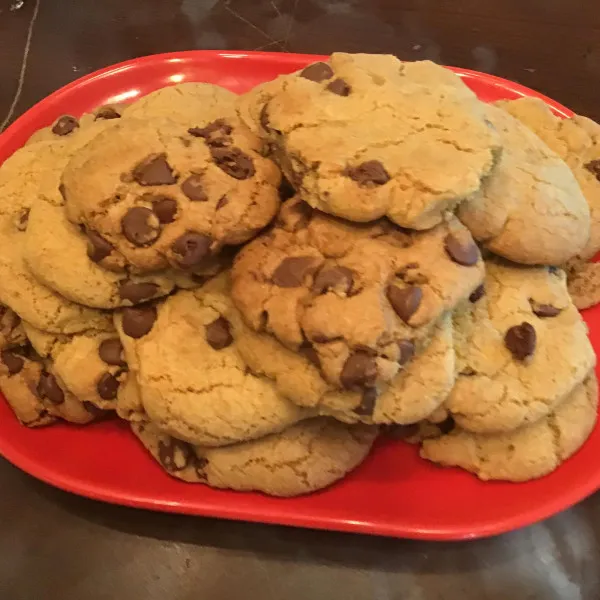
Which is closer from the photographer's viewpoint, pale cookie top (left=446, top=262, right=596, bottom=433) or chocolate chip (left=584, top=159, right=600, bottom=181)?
pale cookie top (left=446, top=262, right=596, bottom=433)

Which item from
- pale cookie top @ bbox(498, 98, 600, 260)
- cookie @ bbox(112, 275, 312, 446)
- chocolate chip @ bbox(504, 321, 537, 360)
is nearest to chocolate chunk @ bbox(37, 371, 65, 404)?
cookie @ bbox(112, 275, 312, 446)

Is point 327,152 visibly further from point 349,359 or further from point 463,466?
point 463,466

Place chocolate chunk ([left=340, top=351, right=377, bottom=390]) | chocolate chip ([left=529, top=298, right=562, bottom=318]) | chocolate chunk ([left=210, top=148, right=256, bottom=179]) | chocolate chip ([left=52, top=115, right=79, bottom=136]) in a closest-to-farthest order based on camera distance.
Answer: chocolate chunk ([left=340, top=351, right=377, bottom=390]), chocolate chunk ([left=210, top=148, right=256, bottom=179]), chocolate chip ([left=529, top=298, right=562, bottom=318]), chocolate chip ([left=52, top=115, right=79, bottom=136])

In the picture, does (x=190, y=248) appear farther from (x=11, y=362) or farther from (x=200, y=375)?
(x=11, y=362)

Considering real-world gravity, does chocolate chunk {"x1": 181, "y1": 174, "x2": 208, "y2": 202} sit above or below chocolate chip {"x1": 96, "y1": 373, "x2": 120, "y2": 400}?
above

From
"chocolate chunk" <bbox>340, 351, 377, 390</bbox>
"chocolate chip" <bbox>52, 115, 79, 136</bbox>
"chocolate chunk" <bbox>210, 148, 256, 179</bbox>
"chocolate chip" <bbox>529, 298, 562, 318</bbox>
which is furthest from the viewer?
"chocolate chip" <bbox>52, 115, 79, 136</bbox>

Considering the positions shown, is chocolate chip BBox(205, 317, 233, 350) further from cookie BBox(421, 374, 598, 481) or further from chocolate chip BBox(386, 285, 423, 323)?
cookie BBox(421, 374, 598, 481)

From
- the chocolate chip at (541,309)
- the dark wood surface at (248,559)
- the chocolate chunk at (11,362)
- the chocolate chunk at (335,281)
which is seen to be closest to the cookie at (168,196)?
the chocolate chunk at (335,281)

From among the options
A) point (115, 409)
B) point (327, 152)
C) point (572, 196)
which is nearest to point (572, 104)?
point (572, 196)
